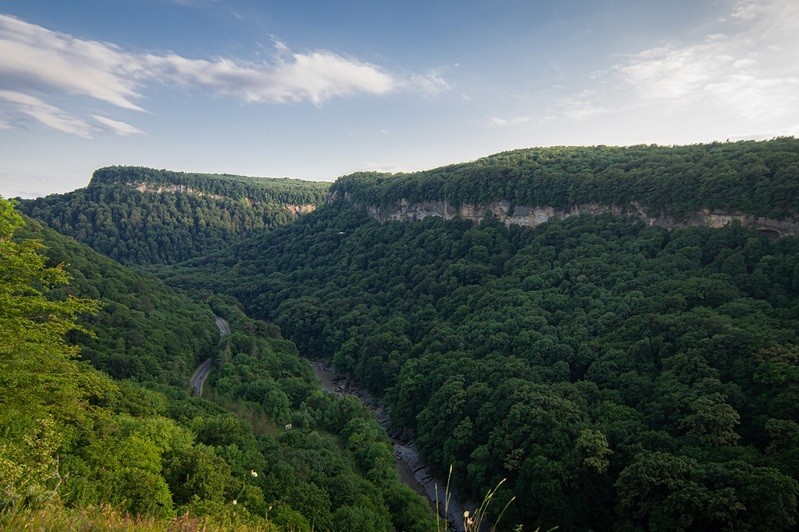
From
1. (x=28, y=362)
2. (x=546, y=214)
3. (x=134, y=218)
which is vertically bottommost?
(x=134, y=218)

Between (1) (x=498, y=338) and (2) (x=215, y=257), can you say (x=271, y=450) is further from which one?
(2) (x=215, y=257)

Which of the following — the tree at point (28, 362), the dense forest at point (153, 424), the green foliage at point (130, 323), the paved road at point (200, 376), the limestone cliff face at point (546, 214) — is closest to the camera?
the dense forest at point (153, 424)

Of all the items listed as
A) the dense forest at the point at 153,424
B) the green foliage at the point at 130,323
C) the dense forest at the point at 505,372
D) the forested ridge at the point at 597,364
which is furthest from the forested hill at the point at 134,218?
the forested ridge at the point at 597,364

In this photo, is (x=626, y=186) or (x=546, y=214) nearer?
(x=626, y=186)

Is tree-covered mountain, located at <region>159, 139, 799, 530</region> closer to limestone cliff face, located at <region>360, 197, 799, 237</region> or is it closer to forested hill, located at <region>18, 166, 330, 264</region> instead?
limestone cliff face, located at <region>360, 197, 799, 237</region>

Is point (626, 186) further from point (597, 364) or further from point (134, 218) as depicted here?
point (134, 218)

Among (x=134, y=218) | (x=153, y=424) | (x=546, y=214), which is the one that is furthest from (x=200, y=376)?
(x=134, y=218)

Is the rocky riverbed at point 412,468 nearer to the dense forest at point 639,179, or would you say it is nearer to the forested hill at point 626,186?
the forested hill at point 626,186
